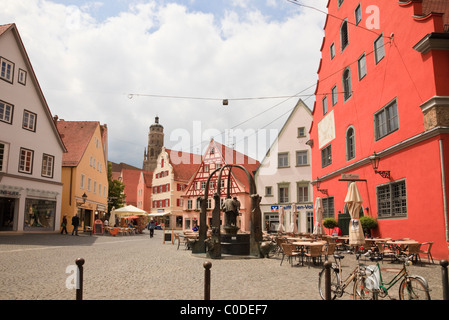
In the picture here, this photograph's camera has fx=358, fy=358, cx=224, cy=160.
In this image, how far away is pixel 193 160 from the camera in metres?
66.8

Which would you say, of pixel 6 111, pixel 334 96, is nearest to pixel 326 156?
pixel 334 96

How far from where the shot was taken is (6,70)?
76.1 ft

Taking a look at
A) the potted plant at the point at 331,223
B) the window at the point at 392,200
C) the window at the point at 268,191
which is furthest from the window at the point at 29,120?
the window at the point at 392,200

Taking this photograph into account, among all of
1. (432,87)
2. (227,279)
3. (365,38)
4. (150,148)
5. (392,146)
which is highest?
(150,148)

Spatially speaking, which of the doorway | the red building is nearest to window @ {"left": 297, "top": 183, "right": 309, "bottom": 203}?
the red building

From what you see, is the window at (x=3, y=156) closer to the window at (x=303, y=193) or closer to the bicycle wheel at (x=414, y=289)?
the bicycle wheel at (x=414, y=289)

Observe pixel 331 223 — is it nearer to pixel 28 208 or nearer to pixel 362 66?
pixel 362 66

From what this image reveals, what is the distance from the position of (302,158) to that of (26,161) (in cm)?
2382

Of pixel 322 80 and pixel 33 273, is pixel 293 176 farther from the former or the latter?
pixel 33 273

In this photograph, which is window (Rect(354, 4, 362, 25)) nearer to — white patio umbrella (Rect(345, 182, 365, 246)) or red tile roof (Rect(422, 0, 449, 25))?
red tile roof (Rect(422, 0, 449, 25))

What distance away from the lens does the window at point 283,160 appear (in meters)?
35.9

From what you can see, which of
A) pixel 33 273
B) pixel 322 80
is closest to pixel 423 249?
pixel 33 273

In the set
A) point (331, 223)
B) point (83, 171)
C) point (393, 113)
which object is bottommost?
point (331, 223)
